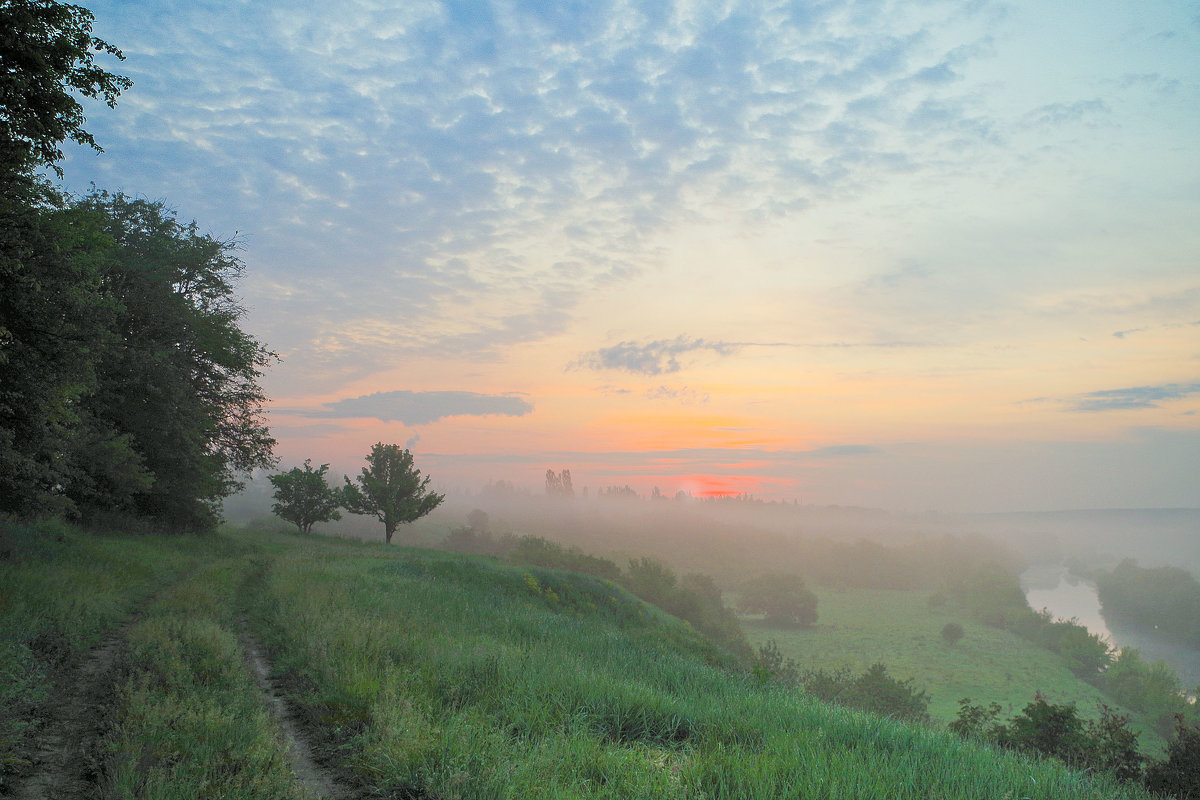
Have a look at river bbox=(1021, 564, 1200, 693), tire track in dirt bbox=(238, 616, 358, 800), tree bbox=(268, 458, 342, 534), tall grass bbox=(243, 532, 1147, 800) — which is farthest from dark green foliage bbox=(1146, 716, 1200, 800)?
river bbox=(1021, 564, 1200, 693)

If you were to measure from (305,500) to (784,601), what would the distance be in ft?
227

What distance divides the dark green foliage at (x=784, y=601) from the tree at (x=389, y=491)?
6003cm

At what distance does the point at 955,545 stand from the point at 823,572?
60.1m

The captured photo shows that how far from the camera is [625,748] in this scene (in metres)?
5.64

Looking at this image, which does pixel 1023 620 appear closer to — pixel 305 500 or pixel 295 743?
pixel 305 500

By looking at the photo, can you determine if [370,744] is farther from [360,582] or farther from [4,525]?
[4,525]

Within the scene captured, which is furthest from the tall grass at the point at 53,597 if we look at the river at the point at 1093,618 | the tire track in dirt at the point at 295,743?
the river at the point at 1093,618

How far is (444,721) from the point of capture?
6.08 metres

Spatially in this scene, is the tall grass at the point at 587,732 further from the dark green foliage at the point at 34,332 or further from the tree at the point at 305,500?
the tree at the point at 305,500

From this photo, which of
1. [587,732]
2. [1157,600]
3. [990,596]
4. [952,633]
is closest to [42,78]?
[587,732]

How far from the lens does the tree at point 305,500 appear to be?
47.8 metres

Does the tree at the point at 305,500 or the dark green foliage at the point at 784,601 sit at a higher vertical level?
the tree at the point at 305,500

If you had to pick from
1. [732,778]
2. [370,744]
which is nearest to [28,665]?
[370,744]

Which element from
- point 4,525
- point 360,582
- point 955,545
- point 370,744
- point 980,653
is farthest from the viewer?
point 955,545
